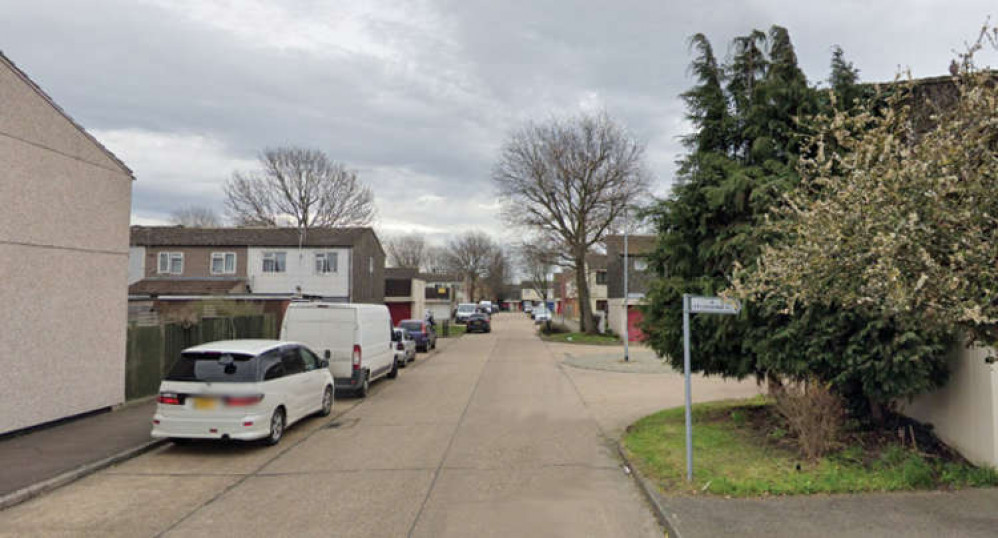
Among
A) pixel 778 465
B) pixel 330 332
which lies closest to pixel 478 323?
pixel 330 332

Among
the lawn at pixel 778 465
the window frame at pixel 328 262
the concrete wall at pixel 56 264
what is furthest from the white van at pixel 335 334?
the window frame at pixel 328 262

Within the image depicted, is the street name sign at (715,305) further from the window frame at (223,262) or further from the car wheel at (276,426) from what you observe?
the window frame at (223,262)

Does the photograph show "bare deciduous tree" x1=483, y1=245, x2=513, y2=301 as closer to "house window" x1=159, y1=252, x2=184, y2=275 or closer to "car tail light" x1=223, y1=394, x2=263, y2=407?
"house window" x1=159, y1=252, x2=184, y2=275

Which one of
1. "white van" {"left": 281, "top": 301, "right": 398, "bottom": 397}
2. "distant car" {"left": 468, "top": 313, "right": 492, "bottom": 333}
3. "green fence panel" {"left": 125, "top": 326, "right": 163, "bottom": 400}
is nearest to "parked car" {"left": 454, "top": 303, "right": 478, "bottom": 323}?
"distant car" {"left": 468, "top": 313, "right": 492, "bottom": 333}

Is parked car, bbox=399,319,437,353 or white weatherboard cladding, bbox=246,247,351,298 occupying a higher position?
white weatherboard cladding, bbox=246,247,351,298

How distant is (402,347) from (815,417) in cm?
1549

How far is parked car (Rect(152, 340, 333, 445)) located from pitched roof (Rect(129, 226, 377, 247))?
27373 mm

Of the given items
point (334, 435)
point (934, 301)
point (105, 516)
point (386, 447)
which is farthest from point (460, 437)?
point (934, 301)

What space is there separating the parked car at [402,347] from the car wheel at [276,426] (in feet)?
30.6

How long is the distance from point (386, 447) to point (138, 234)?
115 feet

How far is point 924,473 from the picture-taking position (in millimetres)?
6371

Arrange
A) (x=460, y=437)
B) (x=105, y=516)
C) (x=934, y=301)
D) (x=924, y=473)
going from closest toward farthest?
(x=934, y=301)
(x=105, y=516)
(x=924, y=473)
(x=460, y=437)

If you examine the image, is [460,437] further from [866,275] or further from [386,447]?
[866,275]

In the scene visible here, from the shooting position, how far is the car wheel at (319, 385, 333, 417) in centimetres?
1145
